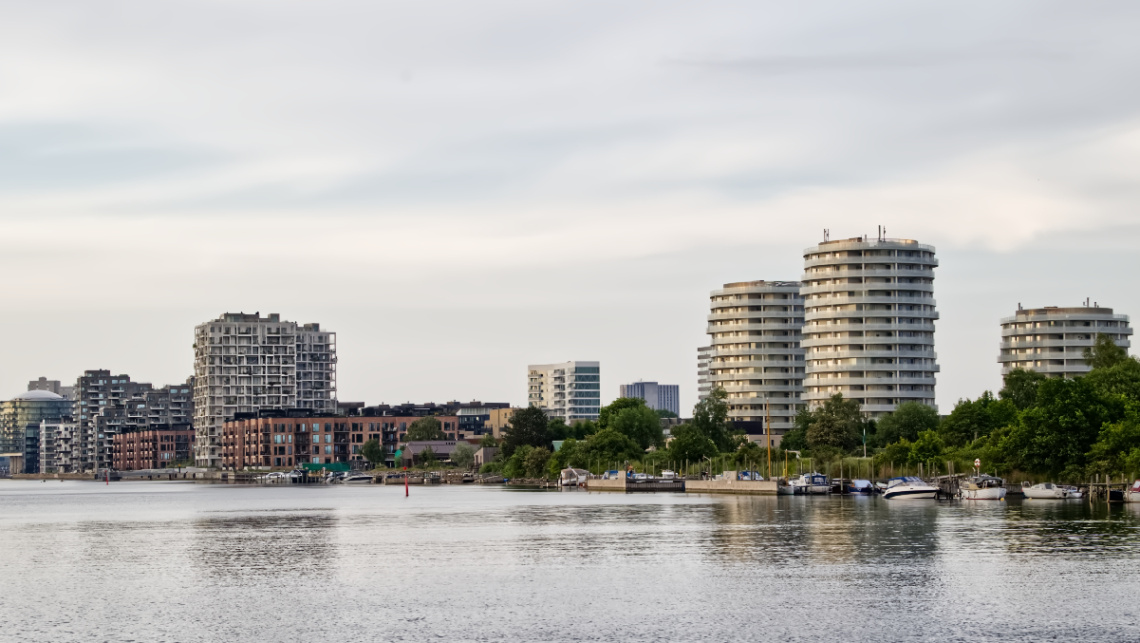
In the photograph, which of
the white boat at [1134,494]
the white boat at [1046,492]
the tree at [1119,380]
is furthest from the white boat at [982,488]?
the white boat at [1134,494]

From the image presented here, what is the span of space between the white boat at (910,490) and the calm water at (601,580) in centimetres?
3520

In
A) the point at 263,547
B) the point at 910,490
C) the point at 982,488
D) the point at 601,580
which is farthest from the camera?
the point at 910,490

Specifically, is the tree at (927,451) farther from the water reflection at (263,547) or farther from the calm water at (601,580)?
the water reflection at (263,547)

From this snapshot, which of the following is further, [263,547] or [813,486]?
[813,486]

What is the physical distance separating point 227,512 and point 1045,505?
101m

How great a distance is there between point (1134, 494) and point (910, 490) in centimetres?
3102

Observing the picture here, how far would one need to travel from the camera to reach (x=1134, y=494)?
15025cm

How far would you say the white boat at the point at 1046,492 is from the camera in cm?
16050

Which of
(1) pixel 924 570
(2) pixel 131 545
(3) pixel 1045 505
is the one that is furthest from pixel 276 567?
(3) pixel 1045 505

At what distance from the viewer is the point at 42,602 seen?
2968 inches

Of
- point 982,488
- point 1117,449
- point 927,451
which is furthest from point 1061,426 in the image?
point 927,451

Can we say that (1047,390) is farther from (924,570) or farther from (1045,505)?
(924,570)

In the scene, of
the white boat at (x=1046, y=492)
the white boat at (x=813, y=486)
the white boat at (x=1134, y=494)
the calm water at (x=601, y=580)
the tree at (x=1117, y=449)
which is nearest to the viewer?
the calm water at (x=601, y=580)

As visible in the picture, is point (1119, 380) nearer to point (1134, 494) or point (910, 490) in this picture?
point (910, 490)
